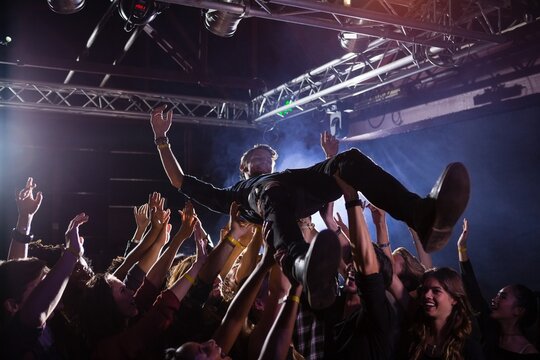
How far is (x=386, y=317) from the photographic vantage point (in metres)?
2.18

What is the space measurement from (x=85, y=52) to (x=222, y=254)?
6.04m

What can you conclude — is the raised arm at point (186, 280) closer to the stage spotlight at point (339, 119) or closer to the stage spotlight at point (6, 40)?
the stage spotlight at point (339, 119)

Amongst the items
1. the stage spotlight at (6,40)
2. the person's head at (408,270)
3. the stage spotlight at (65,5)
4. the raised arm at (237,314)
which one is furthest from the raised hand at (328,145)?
the stage spotlight at (6,40)

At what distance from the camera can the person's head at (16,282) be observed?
2148mm

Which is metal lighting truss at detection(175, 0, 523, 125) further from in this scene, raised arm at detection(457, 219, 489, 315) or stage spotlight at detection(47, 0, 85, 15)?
raised arm at detection(457, 219, 489, 315)

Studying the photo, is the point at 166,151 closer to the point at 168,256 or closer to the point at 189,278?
the point at 168,256

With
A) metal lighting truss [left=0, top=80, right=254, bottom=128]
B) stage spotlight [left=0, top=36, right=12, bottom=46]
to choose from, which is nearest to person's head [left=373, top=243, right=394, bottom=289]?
Result: metal lighting truss [left=0, top=80, right=254, bottom=128]

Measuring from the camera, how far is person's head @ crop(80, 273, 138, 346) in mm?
2402

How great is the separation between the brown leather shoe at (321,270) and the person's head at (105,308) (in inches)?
41.4

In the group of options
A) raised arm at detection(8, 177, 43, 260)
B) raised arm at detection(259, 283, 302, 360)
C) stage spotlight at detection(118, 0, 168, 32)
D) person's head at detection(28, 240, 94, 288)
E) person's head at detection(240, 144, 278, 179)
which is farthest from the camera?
stage spotlight at detection(118, 0, 168, 32)

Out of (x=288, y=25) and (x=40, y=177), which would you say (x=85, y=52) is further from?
(x=288, y=25)

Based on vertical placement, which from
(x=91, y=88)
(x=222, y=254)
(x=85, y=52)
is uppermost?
(x=85, y=52)

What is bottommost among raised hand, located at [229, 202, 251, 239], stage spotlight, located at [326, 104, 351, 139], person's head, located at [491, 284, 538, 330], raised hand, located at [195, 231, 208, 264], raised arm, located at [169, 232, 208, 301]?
person's head, located at [491, 284, 538, 330]

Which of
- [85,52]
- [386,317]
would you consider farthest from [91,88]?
[386,317]
